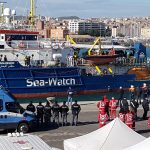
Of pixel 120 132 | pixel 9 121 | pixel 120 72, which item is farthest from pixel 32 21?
pixel 120 132

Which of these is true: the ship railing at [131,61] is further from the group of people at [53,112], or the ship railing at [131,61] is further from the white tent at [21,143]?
the white tent at [21,143]

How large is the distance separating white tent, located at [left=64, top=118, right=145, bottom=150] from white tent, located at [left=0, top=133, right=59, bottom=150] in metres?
2.74

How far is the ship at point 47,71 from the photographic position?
96.3 ft

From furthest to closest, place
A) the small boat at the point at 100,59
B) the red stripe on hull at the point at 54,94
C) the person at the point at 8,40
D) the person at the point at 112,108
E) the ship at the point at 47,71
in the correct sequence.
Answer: the small boat at the point at 100,59, the person at the point at 8,40, the red stripe on hull at the point at 54,94, the ship at the point at 47,71, the person at the point at 112,108

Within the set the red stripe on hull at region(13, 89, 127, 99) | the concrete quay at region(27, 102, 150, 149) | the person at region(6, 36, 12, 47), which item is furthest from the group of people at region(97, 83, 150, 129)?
the person at region(6, 36, 12, 47)

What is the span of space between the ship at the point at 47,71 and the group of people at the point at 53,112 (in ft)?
30.2

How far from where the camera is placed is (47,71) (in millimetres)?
30031

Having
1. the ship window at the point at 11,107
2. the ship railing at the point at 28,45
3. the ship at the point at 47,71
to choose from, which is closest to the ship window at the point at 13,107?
the ship window at the point at 11,107

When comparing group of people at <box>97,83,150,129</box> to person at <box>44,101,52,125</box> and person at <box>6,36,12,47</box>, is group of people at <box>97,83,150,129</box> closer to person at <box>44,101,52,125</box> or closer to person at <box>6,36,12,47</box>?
person at <box>44,101,52,125</box>

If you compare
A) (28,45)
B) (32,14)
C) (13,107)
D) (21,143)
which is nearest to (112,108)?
(13,107)

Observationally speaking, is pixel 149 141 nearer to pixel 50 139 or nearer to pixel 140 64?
pixel 50 139

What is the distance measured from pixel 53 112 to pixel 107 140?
8888 mm

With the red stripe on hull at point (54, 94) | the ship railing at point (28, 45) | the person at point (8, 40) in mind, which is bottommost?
the red stripe on hull at point (54, 94)

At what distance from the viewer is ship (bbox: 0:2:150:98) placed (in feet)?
96.3
